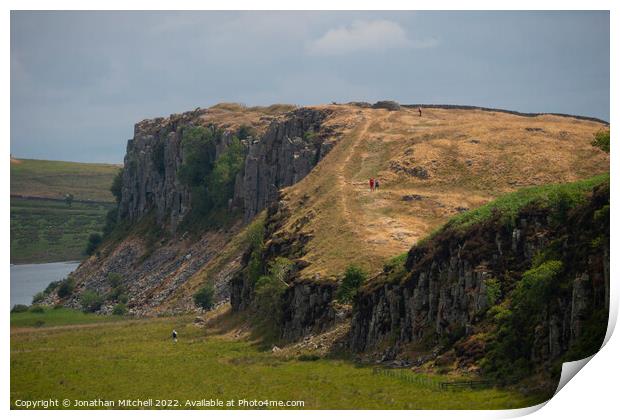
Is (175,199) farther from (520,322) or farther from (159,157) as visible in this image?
(520,322)

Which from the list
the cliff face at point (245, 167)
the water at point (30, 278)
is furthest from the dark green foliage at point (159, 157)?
the water at point (30, 278)

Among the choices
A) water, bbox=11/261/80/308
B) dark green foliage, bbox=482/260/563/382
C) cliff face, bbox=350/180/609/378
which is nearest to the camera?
cliff face, bbox=350/180/609/378

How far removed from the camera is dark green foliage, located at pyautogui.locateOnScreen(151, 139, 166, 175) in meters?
186

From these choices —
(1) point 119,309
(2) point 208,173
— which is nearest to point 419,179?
(1) point 119,309

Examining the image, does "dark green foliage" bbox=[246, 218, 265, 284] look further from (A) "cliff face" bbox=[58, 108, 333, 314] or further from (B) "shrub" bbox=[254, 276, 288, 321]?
(A) "cliff face" bbox=[58, 108, 333, 314]

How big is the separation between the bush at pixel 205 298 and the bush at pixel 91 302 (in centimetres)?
2794

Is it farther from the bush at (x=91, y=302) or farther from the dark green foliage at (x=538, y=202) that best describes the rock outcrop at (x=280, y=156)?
the dark green foliage at (x=538, y=202)

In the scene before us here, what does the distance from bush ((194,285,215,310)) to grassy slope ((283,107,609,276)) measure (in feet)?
54.1

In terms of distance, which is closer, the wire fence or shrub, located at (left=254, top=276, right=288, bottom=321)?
the wire fence

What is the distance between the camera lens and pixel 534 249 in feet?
206

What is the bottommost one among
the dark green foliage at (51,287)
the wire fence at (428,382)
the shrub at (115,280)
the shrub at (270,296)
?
the dark green foliage at (51,287)

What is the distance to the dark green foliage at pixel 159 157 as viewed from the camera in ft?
609

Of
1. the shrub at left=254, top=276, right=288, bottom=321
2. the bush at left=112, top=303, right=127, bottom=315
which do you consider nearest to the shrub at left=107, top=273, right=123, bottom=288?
the bush at left=112, top=303, right=127, bottom=315
